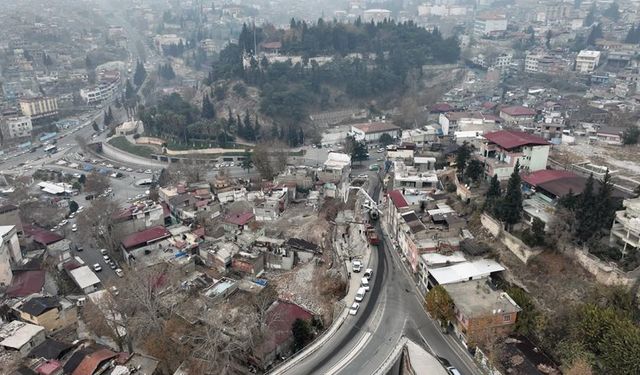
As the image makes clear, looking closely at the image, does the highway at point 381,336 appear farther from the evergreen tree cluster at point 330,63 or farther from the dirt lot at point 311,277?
the evergreen tree cluster at point 330,63

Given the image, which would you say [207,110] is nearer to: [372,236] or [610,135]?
[372,236]

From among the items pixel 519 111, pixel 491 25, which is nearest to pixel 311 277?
pixel 519 111

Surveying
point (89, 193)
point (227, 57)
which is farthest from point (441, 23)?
point (89, 193)

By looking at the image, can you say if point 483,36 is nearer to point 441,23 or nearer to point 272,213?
point 441,23

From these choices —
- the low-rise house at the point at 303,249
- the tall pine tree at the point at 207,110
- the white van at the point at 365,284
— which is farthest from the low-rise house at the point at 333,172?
the tall pine tree at the point at 207,110

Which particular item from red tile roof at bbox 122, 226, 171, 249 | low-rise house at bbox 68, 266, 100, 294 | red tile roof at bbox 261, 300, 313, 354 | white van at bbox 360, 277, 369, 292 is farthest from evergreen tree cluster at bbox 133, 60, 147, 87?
white van at bbox 360, 277, 369, 292

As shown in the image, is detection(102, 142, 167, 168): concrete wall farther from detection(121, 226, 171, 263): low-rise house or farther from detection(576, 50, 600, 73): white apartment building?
detection(576, 50, 600, 73): white apartment building
